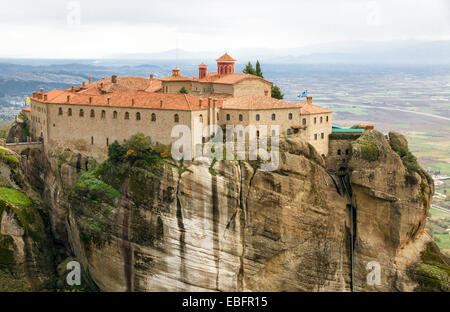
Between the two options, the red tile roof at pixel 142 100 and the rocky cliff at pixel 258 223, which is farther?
the red tile roof at pixel 142 100

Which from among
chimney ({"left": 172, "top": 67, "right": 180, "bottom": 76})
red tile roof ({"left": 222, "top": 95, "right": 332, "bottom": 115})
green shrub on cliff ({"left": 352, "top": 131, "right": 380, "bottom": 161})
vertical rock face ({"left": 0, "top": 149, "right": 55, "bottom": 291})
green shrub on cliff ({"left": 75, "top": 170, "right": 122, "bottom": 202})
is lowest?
vertical rock face ({"left": 0, "top": 149, "right": 55, "bottom": 291})

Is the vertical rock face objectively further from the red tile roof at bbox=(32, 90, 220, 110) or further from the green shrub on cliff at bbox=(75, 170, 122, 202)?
the red tile roof at bbox=(32, 90, 220, 110)

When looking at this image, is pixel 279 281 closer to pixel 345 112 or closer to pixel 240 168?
pixel 240 168

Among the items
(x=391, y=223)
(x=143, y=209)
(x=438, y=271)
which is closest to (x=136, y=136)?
(x=143, y=209)

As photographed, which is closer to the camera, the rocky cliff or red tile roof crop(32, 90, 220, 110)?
the rocky cliff

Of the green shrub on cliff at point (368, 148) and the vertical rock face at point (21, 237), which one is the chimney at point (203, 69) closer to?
the green shrub on cliff at point (368, 148)

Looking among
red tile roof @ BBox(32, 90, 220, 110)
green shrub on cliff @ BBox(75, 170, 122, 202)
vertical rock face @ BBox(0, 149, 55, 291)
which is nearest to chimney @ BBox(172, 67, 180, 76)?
red tile roof @ BBox(32, 90, 220, 110)

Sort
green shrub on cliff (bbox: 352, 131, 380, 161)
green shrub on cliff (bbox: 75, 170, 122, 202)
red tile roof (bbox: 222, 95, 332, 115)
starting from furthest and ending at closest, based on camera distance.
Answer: green shrub on cliff (bbox: 352, 131, 380, 161), red tile roof (bbox: 222, 95, 332, 115), green shrub on cliff (bbox: 75, 170, 122, 202)

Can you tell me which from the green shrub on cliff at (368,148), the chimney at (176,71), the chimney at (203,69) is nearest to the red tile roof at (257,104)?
the green shrub on cliff at (368,148)

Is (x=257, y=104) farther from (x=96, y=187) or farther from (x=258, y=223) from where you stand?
(x=96, y=187)
